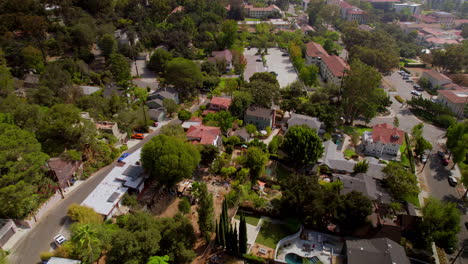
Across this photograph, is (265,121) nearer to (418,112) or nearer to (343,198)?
(343,198)

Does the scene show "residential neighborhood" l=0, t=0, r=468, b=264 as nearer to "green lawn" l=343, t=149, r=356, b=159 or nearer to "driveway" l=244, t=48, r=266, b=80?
"green lawn" l=343, t=149, r=356, b=159

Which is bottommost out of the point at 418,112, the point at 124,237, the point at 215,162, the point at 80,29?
the point at 418,112

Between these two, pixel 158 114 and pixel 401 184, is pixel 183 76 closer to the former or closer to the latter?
pixel 158 114

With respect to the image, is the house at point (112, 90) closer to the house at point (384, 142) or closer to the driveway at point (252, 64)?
the driveway at point (252, 64)

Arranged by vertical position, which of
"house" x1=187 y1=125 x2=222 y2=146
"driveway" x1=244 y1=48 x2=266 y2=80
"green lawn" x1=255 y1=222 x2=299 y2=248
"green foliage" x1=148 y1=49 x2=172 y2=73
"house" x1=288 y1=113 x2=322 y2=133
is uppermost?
"green foliage" x1=148 y1=49 x2=172 y2=73

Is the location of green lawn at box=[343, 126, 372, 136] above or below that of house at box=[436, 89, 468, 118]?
below

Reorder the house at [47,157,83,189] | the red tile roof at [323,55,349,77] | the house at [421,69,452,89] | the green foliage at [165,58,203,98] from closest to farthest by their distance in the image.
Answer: the house at [47,157,83,189]
the green foliage at [165,58,203,98]
the red tile roof at [323,55,349,77]
the house at [421,69,452,89]

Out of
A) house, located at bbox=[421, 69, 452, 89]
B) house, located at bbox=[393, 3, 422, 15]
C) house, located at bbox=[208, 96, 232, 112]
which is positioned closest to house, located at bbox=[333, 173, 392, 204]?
house, located at bbox=[208, 96, 232, 112]

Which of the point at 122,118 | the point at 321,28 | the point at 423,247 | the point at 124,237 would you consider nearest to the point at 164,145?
the point at 124,237
